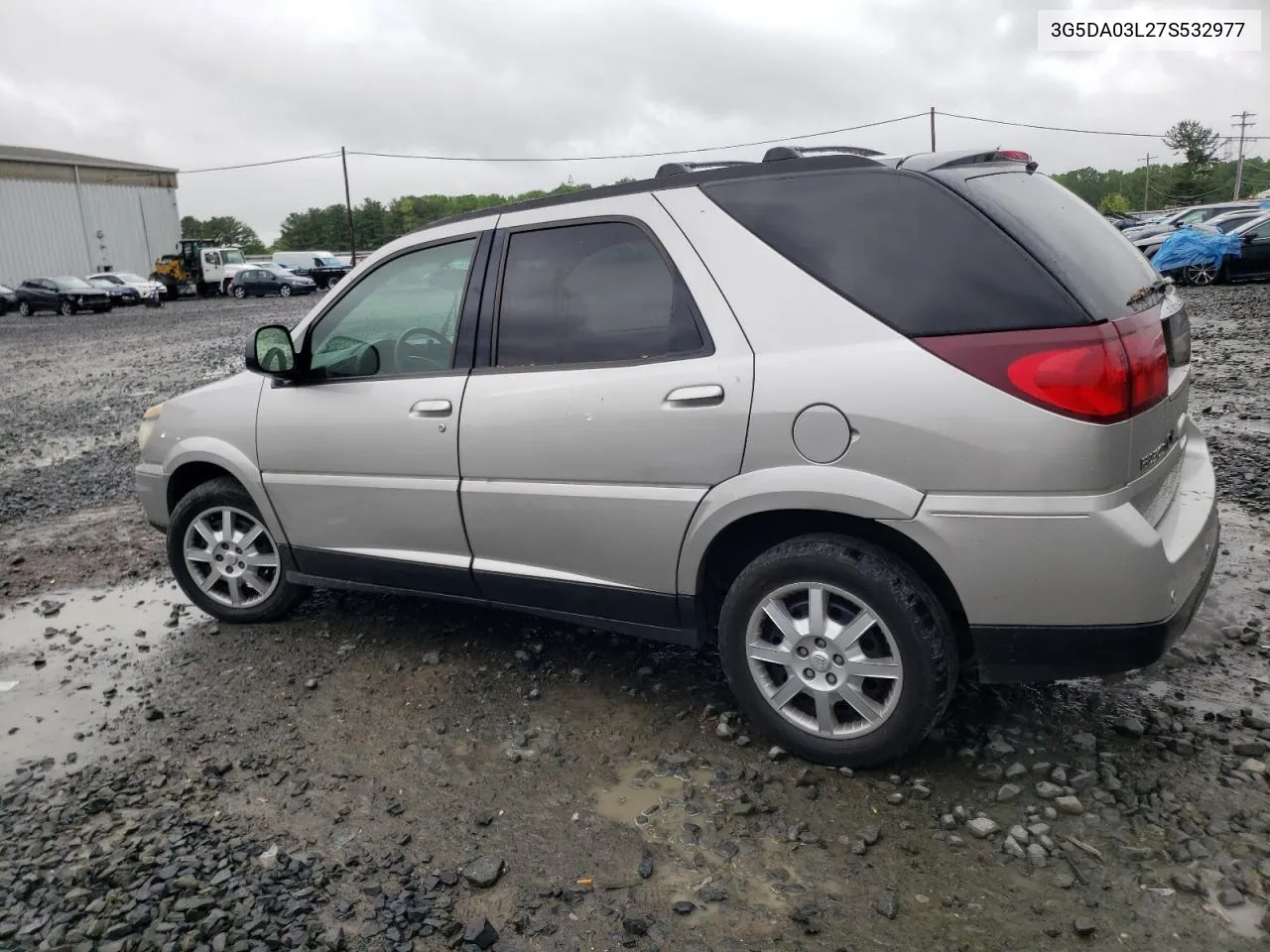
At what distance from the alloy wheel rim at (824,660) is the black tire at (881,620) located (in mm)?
22

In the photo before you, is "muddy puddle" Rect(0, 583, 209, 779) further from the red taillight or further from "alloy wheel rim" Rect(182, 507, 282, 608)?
the red taillight

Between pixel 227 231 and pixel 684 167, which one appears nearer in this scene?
pixel 684 167

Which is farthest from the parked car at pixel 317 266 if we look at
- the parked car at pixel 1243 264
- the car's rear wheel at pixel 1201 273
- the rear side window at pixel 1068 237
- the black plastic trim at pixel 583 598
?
the rear side window at pixel 1068 237

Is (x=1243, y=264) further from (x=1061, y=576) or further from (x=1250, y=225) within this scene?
(x=1061, y=576)

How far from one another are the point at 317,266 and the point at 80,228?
16.6 meters

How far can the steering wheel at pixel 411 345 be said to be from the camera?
13.0 feet

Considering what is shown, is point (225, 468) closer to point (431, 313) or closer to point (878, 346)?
point (431, 313)

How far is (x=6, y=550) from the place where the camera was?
6238 millimetres

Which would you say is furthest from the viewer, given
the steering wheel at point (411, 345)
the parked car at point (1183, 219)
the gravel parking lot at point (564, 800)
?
the parked car at point (1183, 219)

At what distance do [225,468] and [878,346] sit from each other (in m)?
3.12

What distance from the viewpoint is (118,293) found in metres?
36.2

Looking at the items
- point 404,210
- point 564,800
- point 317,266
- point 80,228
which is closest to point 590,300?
point 564,800

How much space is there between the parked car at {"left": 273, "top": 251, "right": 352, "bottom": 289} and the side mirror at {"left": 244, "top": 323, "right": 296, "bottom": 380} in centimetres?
4141

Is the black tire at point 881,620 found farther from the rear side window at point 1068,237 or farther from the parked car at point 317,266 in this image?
the parked car at point 317,266
